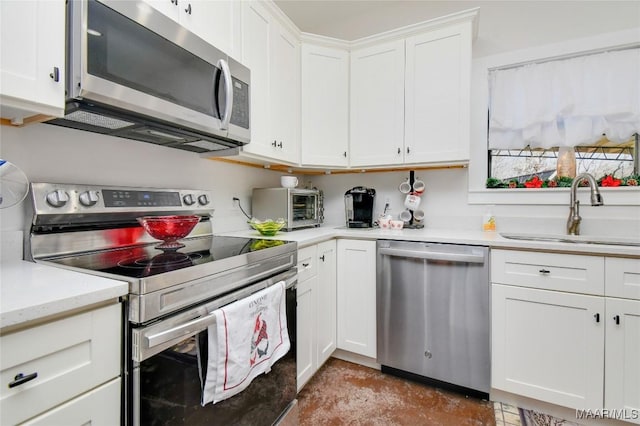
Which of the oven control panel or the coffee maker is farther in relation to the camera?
the coffee maker

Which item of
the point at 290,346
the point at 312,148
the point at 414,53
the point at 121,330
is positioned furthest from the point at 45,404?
the point at 414,53

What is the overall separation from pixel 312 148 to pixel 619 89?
6.72ft

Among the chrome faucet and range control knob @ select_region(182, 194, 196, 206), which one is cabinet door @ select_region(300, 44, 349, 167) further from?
the chrome faucet

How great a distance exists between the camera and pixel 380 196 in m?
2.59

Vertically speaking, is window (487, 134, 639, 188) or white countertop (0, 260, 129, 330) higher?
window (487, 134, 639, 188)


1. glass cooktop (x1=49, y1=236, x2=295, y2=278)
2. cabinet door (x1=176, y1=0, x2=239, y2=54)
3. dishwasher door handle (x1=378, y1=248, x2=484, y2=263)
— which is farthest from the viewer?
dishwasher door handle (x1=378, y1=248, x2=484, y2=263)

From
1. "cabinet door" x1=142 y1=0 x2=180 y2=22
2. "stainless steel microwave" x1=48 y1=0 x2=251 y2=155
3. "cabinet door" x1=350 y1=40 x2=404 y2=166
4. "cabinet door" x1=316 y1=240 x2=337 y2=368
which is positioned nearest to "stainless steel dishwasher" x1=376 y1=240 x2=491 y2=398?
"cabinet door" x1=316 y1=240 x2=337 y2=368

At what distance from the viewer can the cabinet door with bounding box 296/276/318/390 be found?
5.31 feet

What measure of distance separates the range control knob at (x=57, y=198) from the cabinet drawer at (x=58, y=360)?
613 millimetres

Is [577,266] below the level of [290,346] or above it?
above

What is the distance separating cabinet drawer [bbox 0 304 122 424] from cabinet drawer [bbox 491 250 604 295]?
1.75 metres

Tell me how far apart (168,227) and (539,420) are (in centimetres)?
207

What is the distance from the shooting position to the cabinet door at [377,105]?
7.20 feet

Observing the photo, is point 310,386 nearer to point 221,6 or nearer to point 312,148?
point 312,148
